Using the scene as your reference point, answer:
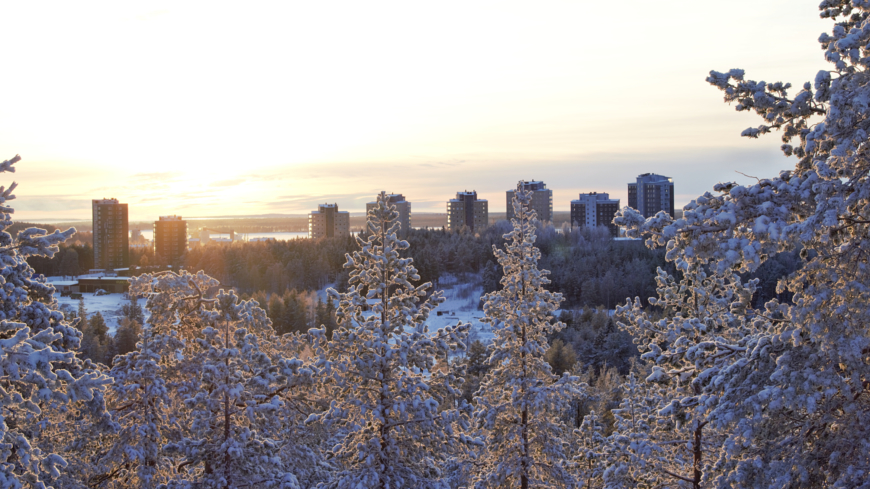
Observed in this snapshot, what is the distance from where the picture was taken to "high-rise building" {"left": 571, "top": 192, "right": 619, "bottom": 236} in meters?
154

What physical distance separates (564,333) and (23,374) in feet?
188

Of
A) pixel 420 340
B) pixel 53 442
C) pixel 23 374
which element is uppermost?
pixel 23 374

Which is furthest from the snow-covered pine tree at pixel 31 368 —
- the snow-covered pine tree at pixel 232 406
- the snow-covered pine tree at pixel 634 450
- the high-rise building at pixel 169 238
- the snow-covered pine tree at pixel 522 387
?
the high-rise building at pixel 169 238

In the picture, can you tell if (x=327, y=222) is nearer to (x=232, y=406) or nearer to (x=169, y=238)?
(x=169, y=238)

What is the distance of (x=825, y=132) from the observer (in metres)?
5.57

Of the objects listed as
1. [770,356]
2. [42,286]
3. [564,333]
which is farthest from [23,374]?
[564,333]

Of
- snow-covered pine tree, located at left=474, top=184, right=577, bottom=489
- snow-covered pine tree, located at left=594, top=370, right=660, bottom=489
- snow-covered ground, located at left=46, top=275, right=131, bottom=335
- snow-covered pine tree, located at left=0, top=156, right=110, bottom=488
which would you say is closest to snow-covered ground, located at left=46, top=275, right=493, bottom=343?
snow-covered ground, located at left=46, top=275, right=131, bottom=335

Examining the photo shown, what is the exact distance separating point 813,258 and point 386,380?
6.74 m

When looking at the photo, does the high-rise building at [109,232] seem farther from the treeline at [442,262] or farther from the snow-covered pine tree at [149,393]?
the snow-covered pine tree at [149,393]

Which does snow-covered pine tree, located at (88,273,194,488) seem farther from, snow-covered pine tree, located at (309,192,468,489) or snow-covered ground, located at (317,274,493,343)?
snow-covered ground, located at (317,274,493,343)

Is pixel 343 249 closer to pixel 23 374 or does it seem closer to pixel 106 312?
pixel 106 312

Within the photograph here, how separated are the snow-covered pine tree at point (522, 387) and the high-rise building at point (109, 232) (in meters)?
127

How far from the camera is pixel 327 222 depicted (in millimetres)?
167750

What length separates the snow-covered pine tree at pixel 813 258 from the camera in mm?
5496
